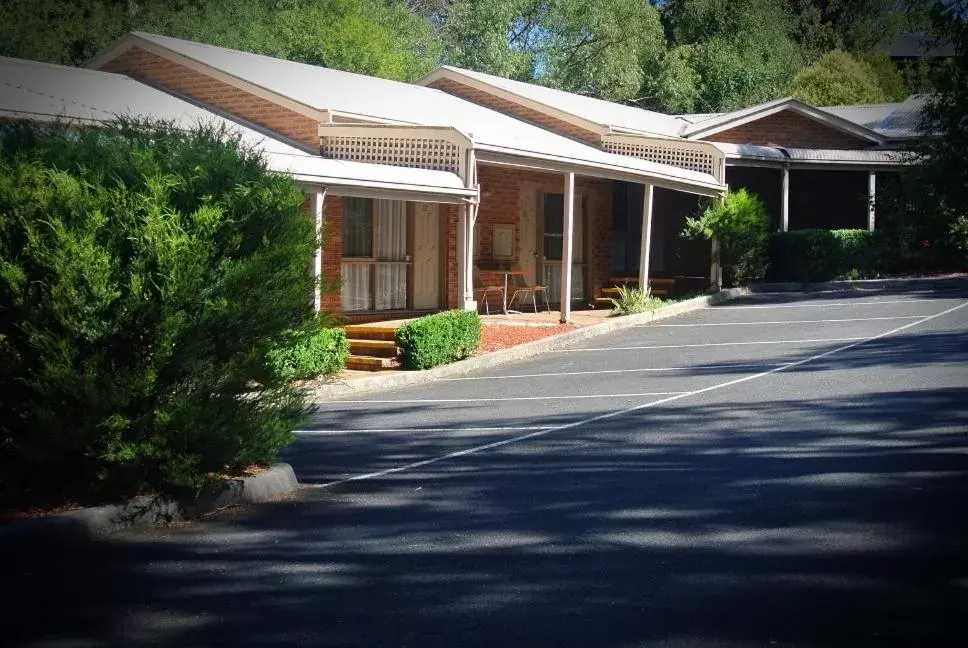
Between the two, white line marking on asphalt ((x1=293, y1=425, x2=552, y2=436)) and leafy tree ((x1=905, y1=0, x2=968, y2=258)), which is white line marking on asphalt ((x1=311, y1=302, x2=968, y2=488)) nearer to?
white line marking on asphalt ((x1=293, y1=425, x2=552, y2=436))

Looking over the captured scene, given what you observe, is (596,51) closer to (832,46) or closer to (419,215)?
(832,46)

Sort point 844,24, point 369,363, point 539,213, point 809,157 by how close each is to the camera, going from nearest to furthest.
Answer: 1. point 369,363
2. point 539,213
3. point 809,157
4. point 844,24

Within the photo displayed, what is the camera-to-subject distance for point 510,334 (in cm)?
2044

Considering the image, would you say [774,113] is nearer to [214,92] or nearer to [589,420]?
[214,92]

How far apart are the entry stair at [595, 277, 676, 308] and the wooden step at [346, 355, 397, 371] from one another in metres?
10.1

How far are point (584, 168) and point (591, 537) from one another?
52.3ft

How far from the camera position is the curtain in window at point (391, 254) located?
2242 cm

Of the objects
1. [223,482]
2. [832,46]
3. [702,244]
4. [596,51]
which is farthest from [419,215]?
[832,46]


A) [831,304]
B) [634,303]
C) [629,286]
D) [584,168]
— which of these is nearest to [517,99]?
[629,286]

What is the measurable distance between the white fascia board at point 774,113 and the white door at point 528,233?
243 inches

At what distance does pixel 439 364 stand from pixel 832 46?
4893cm

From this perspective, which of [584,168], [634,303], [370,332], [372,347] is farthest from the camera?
[634,303]

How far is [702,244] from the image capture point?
27844mm

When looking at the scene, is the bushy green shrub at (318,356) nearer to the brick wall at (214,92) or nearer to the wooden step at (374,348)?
the wooden step at (374,348)
